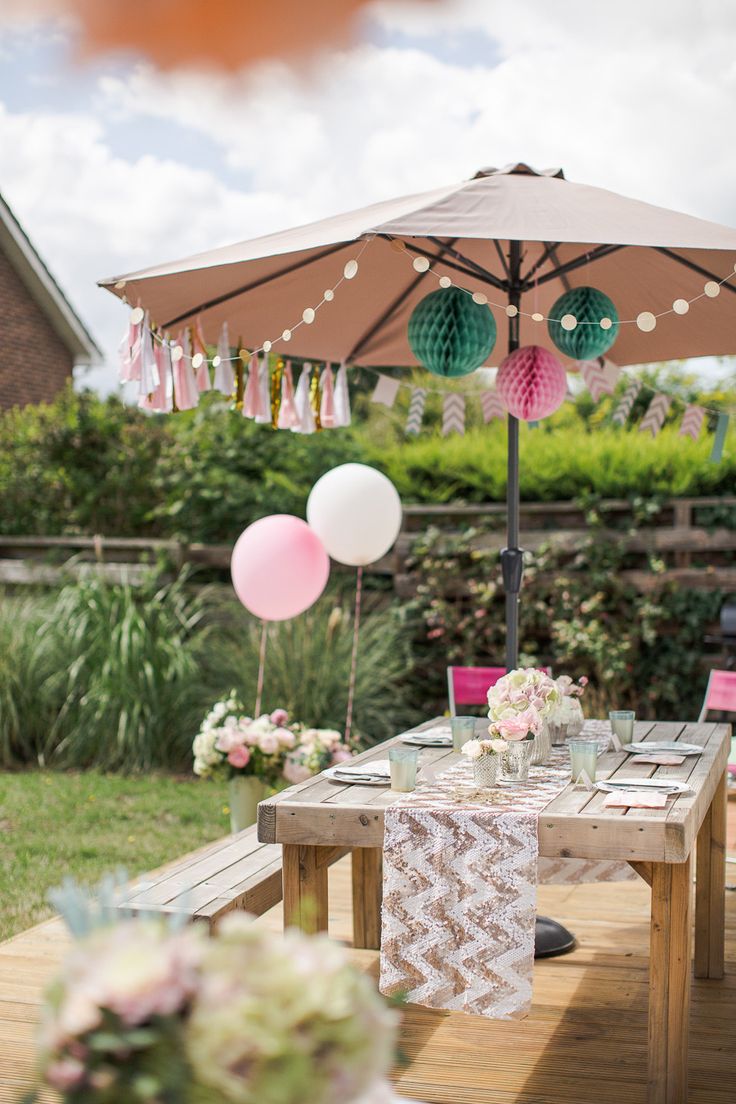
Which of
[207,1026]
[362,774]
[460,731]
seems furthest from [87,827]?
[207,1026]

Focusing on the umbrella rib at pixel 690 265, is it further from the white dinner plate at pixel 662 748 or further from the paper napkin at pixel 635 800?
the paper napkin at pixel 635 800

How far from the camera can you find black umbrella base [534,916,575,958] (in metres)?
3.81

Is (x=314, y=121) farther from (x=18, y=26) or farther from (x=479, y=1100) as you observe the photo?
(x=479, y=1100)

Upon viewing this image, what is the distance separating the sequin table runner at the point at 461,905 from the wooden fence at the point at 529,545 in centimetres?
478

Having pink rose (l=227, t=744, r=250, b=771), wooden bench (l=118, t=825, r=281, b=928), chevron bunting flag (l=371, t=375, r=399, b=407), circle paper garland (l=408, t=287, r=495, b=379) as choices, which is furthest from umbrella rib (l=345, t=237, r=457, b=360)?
wooden bench (l=118, t=825, r=281, b=928)

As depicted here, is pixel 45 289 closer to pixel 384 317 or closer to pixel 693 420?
pixel 384 317

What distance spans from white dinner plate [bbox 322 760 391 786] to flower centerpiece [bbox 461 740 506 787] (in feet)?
0.87

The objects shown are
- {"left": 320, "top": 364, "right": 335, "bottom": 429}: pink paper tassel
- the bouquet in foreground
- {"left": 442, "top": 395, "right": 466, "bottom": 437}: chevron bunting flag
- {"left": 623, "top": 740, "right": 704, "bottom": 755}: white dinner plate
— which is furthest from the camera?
{"left": 442, "top": 395, "right": 466, "bottom": 437}: chevron bunting flag

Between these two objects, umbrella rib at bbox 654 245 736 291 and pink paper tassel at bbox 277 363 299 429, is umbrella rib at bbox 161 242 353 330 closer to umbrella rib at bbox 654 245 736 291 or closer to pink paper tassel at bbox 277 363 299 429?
pink paper tassel at bbox 277 363 299 429

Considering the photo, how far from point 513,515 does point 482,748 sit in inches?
55.0

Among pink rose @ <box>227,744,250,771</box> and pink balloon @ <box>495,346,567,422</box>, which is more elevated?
pink balloon @ <box>495,346,567,422</box>

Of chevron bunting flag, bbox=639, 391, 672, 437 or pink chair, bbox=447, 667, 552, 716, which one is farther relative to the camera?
chevron bunting flag, bbox=639, 391, 672, 437

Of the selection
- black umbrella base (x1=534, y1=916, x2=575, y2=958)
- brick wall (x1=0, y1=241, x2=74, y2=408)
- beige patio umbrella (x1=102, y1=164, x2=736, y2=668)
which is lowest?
black umbrella base (x1=534, y1=916, x2=575, y2=958)

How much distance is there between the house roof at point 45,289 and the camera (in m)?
13.8
